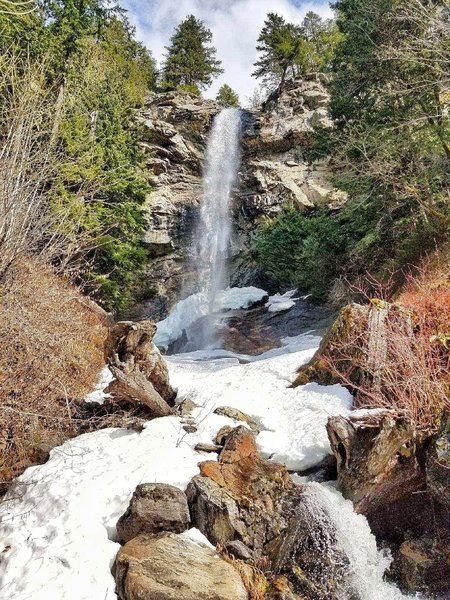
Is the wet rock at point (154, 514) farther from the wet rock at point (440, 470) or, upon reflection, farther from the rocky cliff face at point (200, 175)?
the rocky cliff face at point (200, 175)

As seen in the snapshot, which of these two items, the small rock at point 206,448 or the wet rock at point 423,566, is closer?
the wet rock at point 423,566

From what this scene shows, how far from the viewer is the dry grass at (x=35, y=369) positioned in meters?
5.37

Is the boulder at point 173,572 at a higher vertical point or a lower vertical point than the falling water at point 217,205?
lower

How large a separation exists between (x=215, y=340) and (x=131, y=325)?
8.42m

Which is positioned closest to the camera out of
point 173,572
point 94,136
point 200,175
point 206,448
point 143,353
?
point 173,572

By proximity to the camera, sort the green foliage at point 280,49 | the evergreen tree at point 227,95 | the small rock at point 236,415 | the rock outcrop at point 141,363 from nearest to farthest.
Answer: the small rock at point 236,415 → the rock outcrop at point 141,363 → the green foliage at point 280,49 → the evergreen tree at point 227,95

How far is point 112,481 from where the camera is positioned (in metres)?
4.63

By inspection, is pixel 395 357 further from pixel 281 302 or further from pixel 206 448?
pixel 281 302

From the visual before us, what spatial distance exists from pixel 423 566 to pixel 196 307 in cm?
1625

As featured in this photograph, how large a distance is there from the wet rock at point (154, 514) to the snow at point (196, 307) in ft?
41.5

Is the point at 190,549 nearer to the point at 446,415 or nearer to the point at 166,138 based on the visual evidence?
the point at 446,415

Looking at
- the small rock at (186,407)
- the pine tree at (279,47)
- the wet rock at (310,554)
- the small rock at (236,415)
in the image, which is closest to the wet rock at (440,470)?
the wet rock at (310,554)

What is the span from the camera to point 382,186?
11.0 m

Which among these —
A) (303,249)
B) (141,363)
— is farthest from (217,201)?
(141,363)
